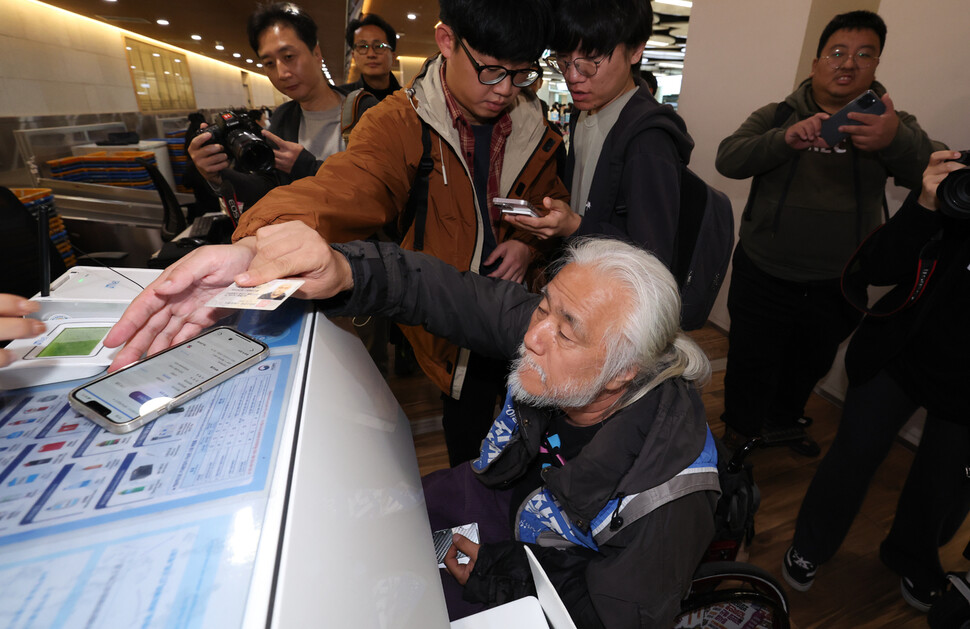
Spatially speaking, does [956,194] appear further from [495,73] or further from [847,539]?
[847,539]

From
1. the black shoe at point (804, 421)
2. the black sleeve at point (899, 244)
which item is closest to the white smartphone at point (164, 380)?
the black sleeve at point (899, 244)

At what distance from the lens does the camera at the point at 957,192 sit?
1146 millimetres

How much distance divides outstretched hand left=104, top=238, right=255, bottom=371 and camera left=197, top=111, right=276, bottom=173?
75 centimetres

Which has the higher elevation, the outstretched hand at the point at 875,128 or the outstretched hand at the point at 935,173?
the outstretched hand at the point at 875,128

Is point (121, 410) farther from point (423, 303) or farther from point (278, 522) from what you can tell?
point (423, 303)

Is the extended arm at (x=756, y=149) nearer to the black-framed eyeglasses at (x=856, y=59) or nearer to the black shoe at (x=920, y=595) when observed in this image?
the black-framed eyeglasses at (x=856, y=59)

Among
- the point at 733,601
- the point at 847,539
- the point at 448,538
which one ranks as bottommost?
the point at 847,539

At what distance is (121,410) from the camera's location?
0.70 meters

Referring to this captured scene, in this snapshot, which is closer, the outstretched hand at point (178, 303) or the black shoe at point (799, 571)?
the outstretched hand at point (178, 303)

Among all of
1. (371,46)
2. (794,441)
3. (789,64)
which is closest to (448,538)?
(794,441)

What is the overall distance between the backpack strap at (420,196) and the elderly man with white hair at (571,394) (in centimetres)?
22

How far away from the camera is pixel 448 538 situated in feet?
4.44

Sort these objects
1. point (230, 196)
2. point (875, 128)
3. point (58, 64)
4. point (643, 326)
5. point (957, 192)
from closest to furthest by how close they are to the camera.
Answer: point (643, 326) → point (957, 192) → point (875, 128) → point (230, 196) → point (58, 64)

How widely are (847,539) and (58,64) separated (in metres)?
7.65
